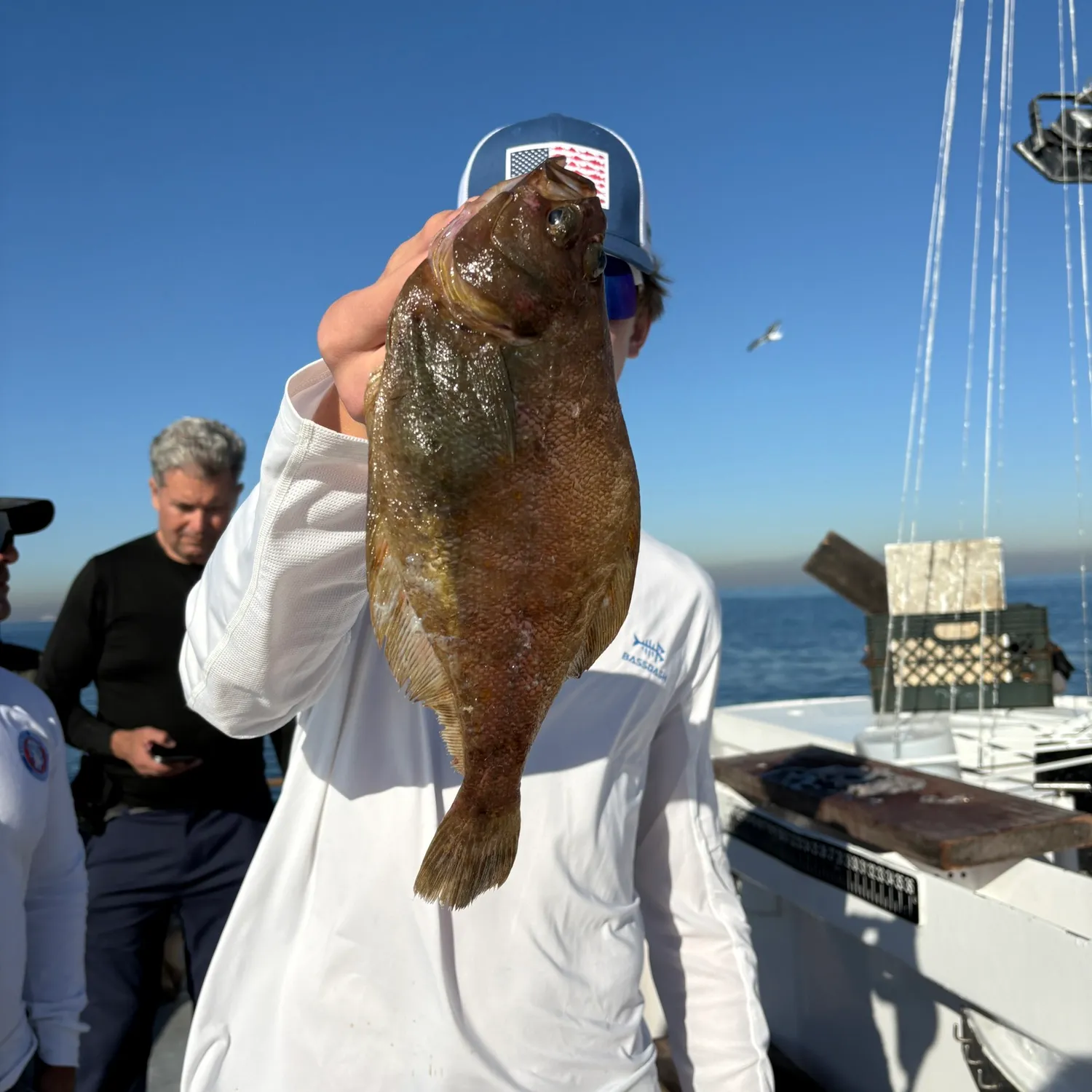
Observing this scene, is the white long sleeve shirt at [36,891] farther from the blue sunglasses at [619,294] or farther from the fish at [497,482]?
the blue sunglasses at [619,294]

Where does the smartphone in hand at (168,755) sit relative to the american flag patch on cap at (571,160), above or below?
below

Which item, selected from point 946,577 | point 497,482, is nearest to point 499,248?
point 497,482

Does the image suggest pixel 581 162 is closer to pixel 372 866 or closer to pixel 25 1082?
pixel 372 866

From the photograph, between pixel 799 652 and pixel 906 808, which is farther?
pixel 799 652

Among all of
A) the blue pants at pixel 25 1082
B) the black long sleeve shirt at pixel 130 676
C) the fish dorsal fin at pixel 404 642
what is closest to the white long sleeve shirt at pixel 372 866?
the fish dorsal fin at pixel 404 642

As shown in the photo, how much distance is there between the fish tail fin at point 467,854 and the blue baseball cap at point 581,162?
1.13m

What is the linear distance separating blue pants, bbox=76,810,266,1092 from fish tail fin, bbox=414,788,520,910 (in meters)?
3.30

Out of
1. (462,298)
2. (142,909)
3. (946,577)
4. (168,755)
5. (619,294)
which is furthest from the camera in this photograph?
(946,577)

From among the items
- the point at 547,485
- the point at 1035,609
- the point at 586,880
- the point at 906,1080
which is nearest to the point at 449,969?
the point at 586,880

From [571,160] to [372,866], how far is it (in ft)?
4.59

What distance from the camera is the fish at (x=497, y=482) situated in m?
1.20

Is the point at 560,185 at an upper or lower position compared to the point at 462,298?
upper

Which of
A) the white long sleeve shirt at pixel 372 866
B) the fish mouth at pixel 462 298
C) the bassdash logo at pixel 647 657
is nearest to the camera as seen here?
the fish mouth at pixel 462 298

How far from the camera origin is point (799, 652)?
41.7m
